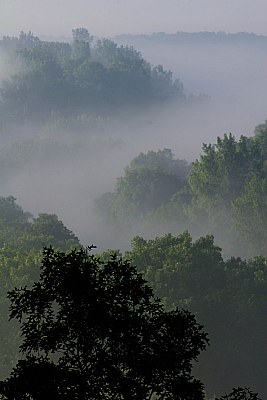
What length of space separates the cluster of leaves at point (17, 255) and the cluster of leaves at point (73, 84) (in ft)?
292

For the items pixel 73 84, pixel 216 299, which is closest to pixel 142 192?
pixel 216 299

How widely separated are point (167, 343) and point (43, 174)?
10065 cm

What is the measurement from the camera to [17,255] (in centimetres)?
4100

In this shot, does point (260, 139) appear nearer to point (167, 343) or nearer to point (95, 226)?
point (95, 226)

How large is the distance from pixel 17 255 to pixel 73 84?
12146 centimetres

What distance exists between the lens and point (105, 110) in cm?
15962

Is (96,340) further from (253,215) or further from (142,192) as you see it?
(142,192)

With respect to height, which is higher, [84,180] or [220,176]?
[84,180]

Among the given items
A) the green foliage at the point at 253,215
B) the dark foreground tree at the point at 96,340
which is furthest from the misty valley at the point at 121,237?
the green foliage at the point at 253,215

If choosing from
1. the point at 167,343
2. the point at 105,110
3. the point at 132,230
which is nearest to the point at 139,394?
the point at 167,343

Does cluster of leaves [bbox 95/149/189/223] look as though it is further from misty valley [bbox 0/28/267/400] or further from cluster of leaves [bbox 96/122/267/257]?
misty valley [bbox 0/28/267/400]

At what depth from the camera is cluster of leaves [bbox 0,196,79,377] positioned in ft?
121

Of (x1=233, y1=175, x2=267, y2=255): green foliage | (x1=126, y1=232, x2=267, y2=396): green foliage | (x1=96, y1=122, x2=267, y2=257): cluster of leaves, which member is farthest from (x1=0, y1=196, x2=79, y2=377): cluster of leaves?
(x1=96, y1=122, x2=267, y2=257): cluster of leaves

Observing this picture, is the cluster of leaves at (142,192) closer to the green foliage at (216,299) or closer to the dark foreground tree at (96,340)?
the green foliage at (216,299)
